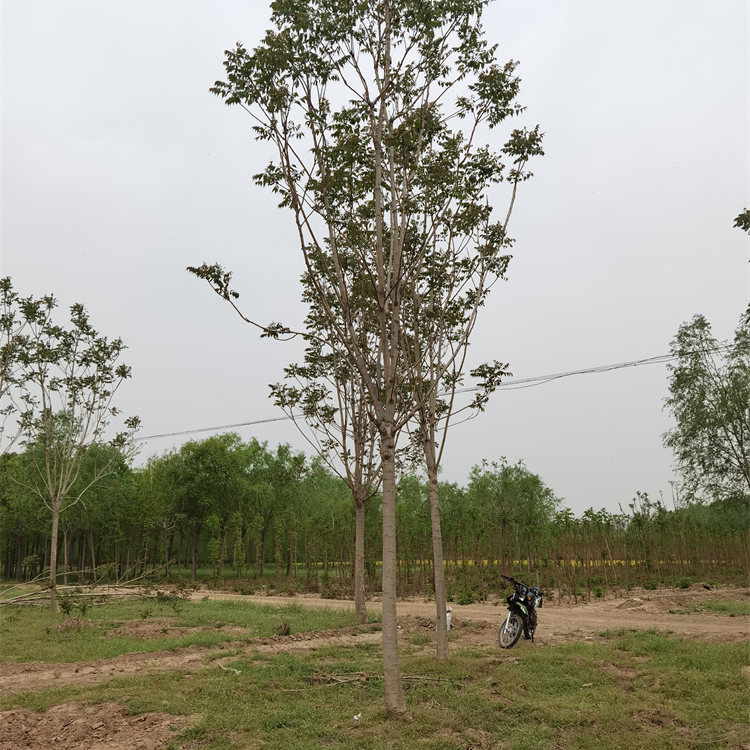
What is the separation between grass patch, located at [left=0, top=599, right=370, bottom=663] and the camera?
10.9 metres

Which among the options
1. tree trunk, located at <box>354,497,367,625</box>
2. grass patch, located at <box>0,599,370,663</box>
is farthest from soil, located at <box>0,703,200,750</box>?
tree trunk, located at <box>354,497,367,625</box>

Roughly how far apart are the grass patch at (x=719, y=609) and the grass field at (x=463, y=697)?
18.2 ft

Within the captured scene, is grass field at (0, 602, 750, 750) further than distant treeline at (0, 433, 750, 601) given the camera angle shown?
No

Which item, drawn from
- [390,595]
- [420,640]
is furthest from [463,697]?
[420,640]

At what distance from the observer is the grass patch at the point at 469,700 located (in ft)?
18.1

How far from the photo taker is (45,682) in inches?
329

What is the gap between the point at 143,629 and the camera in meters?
13.7

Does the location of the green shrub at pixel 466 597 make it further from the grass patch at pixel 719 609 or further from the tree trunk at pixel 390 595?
the tree trunk at pixel 390 595

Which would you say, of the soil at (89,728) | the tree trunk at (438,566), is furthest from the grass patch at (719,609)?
the soil at (89,728)

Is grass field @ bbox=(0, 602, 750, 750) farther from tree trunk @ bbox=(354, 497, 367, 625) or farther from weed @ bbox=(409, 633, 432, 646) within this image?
tree trunk @ bbox=(354, 497, 367, 625)

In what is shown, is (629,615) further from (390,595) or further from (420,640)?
(390,595)

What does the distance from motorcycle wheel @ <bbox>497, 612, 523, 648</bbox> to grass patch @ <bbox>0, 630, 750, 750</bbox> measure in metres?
0.88

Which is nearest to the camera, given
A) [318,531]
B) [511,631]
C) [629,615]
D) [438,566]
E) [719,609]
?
[438,566]

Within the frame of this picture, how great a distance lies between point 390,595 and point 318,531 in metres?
20.2
